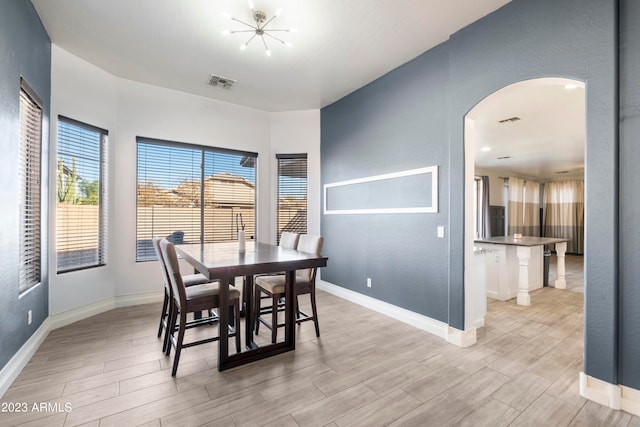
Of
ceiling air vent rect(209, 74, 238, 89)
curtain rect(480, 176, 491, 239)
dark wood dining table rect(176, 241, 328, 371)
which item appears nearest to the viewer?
dark wood dining table rect(176, 241, 328, 371)

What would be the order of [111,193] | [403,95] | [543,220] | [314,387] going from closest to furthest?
[314,387], [403,95], [111,193], [543,220]

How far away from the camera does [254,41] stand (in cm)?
306

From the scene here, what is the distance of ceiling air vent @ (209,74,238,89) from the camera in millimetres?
3914

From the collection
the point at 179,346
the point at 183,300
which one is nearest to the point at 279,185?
the point at 183,300

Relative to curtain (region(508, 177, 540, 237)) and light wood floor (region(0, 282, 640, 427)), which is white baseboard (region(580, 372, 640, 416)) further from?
curtain (region(508, 177, 540, 237))

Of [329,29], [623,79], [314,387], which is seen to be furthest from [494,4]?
[314,387]

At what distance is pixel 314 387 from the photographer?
208 cm

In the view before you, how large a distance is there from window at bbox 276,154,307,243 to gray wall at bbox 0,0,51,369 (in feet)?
10.6

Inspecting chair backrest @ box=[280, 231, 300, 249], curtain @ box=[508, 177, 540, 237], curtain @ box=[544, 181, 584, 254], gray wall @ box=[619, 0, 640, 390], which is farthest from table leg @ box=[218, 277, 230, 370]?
curtain @ box=[544, 181, 584, 254]

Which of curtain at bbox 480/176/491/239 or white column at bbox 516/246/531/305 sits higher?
curtain at bbox 480/176/491/239

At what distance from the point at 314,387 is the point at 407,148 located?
8.81 ft

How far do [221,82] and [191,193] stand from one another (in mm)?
1730

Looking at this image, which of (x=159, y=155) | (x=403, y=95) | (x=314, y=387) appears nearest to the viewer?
(x=314, y=387)

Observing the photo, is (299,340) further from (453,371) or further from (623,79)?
(623,79)
